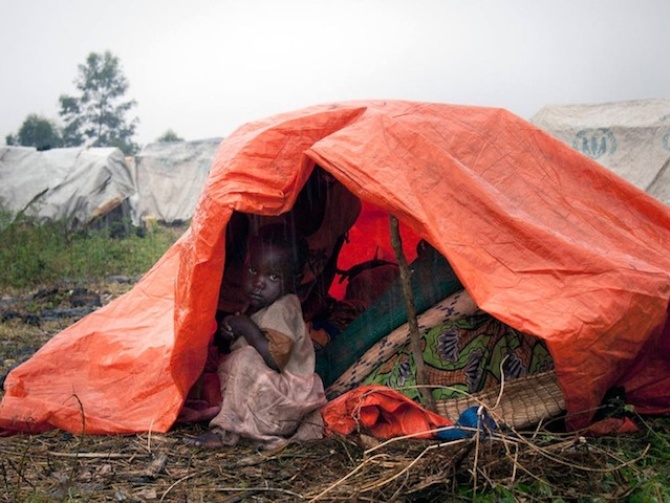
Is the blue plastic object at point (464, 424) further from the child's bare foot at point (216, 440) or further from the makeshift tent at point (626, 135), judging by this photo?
the makeshift tent at point (626, 135)

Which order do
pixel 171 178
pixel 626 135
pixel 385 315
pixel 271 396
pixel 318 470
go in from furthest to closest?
pixel 171 178
pixel 626 135
pixel 385 315
pixel 271 396
pixel 318 470

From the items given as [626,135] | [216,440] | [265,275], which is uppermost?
[265,275]

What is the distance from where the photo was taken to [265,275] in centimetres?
318

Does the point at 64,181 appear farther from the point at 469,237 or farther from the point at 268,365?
the point at 469,237

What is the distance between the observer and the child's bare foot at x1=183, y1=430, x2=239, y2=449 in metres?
2.98

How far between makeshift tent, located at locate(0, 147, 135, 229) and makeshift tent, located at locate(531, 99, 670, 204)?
8.00 m

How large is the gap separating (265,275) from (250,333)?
0.26m

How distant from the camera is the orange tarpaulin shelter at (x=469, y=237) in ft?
8.51

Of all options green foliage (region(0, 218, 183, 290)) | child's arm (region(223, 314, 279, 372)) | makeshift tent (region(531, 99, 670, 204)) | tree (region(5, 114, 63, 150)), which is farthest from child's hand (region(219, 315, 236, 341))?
tree (region(5, 114, 63, 150))

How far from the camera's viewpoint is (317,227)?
3.69 m

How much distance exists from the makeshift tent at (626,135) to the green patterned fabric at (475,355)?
706 cm

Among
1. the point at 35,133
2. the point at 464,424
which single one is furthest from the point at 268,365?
the point at 35,133

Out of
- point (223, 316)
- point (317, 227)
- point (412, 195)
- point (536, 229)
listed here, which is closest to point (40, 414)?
point (223, 316)

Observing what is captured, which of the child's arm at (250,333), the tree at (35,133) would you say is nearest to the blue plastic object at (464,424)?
the child's arm at (250,333)
